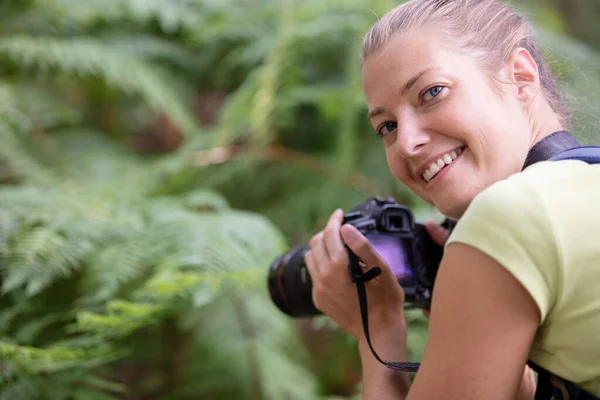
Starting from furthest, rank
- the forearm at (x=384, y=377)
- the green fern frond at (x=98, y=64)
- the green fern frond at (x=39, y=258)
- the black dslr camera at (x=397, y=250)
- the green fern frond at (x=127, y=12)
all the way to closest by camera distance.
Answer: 1. the green fern frond at (x=127, y=12)
2. the green fern frond at (x=98, y=64)
3. the green fern frond at (x=39, y=258)
4. the black dslr camera at (x=397, y=250)
5. the forearm at (x=384, y=377)

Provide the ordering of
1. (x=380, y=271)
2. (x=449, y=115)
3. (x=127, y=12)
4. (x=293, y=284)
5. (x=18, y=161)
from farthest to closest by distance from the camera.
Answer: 1. (x=127, y=12)
2. (x=18, y=161)
3. (x=293, y=284)
4. (x=380, y=271)
5. (x=449, y=115)

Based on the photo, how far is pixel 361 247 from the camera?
Result: 0.89 meters

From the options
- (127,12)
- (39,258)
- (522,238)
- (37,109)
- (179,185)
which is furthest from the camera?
(127,12)

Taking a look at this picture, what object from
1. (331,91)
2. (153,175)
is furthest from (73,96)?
(331,91)

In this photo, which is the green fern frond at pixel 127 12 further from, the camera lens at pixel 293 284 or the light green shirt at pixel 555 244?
the light green shirt at pixel 555 244

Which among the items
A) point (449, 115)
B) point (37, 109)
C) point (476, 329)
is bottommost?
point (37, 109)

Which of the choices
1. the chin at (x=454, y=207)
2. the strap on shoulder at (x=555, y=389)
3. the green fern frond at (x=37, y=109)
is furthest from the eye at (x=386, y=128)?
the green fern frond at (x=37, y=109)

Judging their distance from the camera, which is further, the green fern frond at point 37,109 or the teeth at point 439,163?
the green fern frond at point 37,109

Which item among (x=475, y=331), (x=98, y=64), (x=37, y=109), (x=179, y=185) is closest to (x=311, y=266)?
(x=475, y=331)

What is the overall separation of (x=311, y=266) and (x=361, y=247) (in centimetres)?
13

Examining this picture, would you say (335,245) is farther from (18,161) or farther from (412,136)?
(18,161)

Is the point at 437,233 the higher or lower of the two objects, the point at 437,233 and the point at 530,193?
the lower

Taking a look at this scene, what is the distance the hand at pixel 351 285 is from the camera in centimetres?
90

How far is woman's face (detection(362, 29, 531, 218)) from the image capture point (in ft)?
2.44
